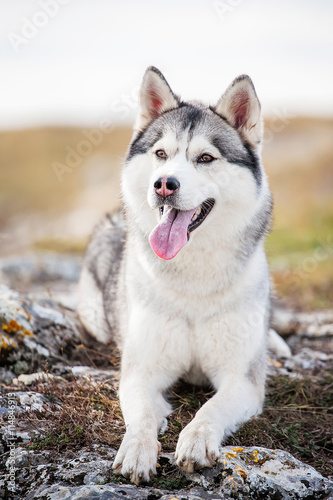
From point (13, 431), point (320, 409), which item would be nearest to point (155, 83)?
point (13, 431)

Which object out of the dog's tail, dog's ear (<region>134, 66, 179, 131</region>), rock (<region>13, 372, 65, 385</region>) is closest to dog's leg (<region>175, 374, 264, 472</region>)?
rock (<region>13, 372, 65, 385</region>)

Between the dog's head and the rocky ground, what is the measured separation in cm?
133

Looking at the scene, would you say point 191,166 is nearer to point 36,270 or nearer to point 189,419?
point 189,419

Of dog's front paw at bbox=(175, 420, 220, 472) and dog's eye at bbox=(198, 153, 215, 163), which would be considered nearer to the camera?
dog's front paw at bbox=(175, 420, 220, 472)

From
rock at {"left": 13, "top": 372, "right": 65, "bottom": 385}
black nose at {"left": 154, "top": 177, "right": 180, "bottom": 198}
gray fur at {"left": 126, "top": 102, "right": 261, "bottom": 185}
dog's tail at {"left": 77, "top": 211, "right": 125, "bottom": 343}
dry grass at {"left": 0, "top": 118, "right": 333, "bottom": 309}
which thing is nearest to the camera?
black nose at {"left": 154, "top": 177, "right": 180, "bottom": 198}

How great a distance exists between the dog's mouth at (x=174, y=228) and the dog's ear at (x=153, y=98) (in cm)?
100

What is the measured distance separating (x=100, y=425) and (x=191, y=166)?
6.43ft

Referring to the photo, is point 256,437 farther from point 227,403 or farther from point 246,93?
point 246,93

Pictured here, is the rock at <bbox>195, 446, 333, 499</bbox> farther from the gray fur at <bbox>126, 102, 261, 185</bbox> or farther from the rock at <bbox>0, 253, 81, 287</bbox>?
the rock at <bbox>0, 253, 81, 287</bbox>

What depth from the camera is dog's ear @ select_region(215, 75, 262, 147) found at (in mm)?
3699

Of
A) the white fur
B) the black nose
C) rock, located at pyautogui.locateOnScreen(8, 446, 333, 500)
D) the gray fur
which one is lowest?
rock, located at pyautogui.locateOnScreen(8, 446, 333, 500)

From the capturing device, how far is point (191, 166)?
3488 millimetres

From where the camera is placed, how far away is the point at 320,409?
4.16 metres

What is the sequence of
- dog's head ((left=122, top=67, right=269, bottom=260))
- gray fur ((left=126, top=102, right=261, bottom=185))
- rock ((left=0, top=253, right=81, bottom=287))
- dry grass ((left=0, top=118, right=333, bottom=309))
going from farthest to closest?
dry grass ((left=0, top=118, right=333, bottom=309)) → rock ((left=0, top=253, right=81, bottom=287)) → gray fur ((left=126, top=102, right=261, bottom=185)) → dog's head ((left=122, top=67, right=269, bottom=260))
